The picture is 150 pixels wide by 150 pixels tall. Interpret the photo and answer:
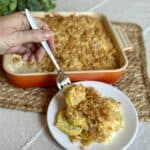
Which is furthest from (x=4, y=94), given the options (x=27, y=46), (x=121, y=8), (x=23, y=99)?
(x=121, y=8)

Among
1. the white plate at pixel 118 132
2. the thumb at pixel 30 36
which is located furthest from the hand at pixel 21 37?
the white plate at pixel 118 132

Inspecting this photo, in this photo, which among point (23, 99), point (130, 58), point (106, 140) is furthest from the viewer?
point (130, 58)

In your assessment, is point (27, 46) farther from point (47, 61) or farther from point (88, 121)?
point (88, 121)

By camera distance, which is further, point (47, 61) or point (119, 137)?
point (47, 61)

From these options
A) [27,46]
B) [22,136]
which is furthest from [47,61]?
[22,136]

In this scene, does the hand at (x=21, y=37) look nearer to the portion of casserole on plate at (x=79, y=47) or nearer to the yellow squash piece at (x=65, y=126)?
the portion of casserole on plate at (x=79, y=47)

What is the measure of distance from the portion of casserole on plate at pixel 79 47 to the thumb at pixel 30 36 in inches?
2.7

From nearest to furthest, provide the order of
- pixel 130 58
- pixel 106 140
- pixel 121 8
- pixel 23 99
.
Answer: pixel 106 140
pixel 23 99
pixel 130 58
pixel 121 8

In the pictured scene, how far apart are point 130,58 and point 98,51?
94 millimetres

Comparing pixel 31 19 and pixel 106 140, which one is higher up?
pixel 31 19

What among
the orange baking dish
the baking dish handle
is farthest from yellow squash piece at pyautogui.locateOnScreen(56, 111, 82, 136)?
the baking dish handle

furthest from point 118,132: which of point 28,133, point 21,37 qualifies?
point 21,37

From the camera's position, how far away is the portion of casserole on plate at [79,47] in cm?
85

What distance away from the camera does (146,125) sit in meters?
0.76
